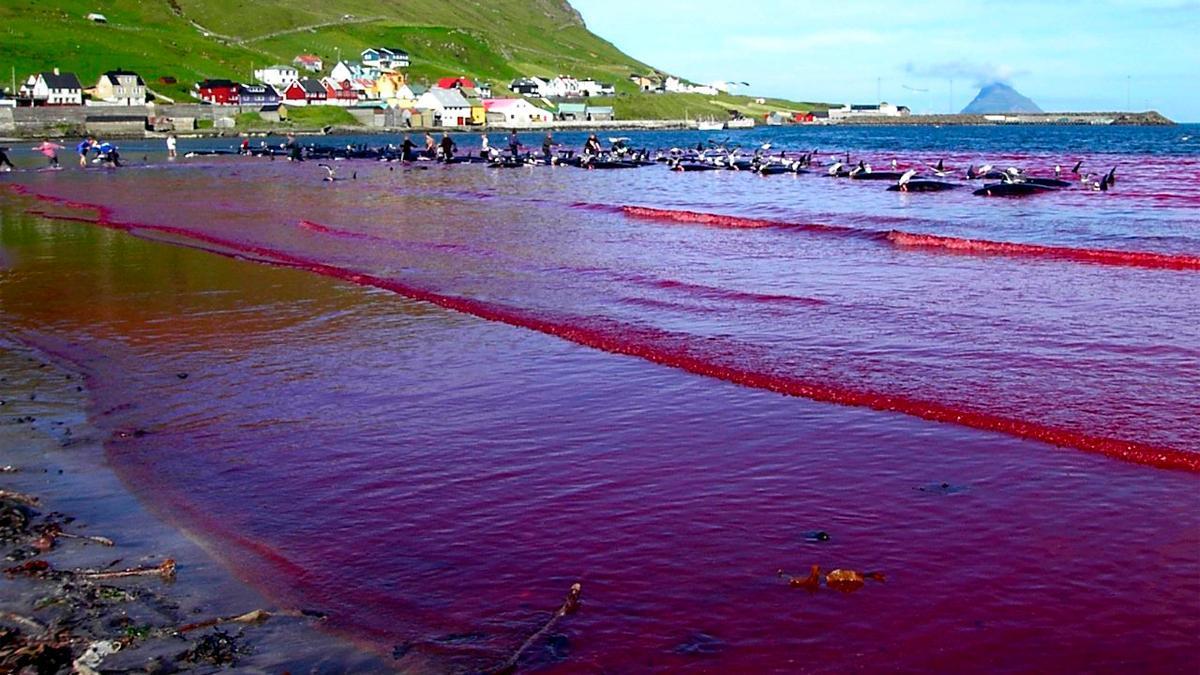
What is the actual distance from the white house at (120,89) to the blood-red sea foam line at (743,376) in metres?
146

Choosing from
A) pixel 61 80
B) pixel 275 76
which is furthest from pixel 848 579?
pixel 275 76

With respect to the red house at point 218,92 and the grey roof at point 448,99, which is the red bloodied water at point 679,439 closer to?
the red house at point 218,92

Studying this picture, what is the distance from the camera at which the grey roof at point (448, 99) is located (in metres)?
175

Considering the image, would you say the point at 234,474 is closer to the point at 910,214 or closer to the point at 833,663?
the point at 833,663

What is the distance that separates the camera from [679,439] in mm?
10117

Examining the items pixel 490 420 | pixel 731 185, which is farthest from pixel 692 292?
pixel 731 185

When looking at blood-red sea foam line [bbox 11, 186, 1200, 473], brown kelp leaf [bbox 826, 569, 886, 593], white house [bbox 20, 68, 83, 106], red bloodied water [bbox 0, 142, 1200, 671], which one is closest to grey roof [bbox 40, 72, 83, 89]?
white house [bbox 20, 68, 83, 106]

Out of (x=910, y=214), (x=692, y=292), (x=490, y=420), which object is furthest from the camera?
(x=910, y=214)

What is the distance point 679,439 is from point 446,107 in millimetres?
172033

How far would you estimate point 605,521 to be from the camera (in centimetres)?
804

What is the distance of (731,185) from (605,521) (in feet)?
140

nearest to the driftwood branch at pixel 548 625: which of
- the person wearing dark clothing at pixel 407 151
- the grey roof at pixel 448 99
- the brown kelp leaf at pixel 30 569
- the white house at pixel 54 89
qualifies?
the brown kelp leaf at pixel 30 569

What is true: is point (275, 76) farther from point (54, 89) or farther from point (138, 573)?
point (138, 573)

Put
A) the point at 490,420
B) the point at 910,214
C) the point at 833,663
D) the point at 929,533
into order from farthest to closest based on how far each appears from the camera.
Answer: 1. the point at 910,214
2. the point at 490,420
3. the point at 929,533
4. the point at 833,663
